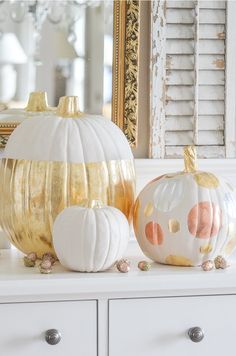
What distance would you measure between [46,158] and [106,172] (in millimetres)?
122

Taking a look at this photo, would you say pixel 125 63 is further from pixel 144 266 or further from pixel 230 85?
pixel 144 266

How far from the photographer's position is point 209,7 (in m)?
1.76

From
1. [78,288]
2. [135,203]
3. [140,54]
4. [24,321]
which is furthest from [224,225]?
[140,54]

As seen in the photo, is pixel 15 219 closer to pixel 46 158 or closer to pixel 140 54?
pixel 46 158

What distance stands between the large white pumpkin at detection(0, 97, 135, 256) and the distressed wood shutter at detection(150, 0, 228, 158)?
301mm

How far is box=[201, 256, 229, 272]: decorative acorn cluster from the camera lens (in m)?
1.39

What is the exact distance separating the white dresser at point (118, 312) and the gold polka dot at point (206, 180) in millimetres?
165

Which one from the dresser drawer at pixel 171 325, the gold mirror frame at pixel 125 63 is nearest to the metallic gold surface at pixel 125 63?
the gold mirror frame at pixel 125 63

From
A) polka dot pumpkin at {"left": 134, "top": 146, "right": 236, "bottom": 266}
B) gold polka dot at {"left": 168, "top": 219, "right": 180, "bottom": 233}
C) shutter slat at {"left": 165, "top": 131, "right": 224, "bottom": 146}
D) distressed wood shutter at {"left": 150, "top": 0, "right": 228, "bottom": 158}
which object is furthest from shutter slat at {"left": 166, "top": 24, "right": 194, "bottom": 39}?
gold polka dot at {"left": 168, "top": 219, "right": 180, "bottom": 233}

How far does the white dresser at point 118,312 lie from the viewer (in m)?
1.31

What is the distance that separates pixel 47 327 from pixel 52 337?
0.02 meters

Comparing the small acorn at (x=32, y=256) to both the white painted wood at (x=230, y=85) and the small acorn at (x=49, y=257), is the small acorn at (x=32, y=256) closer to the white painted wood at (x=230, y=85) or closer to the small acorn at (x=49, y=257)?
the small acorn at (x=49, y=257)

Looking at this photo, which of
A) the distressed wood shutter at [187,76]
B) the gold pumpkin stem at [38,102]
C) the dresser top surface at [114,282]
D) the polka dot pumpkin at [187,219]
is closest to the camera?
the dresser top surface at [114,282]

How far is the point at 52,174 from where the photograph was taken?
1419 mm
